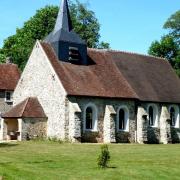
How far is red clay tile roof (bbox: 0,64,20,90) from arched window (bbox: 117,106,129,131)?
1664 cm

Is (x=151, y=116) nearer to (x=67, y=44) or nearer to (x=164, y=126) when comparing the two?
(x=164, y=126)

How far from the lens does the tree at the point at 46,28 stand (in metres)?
64.8

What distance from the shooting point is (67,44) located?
41781mm

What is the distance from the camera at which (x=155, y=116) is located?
4475cm

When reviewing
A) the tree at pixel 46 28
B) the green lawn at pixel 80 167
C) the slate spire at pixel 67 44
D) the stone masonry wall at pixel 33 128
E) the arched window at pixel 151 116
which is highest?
the tree at pixel 46 28

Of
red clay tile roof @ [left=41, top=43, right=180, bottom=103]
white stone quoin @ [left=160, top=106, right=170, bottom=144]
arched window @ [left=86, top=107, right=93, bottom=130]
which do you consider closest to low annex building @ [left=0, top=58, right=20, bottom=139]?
red clay tile roof @ [left=41, top=43, right=180, bottom=103]

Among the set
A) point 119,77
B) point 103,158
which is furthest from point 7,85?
point 103,158

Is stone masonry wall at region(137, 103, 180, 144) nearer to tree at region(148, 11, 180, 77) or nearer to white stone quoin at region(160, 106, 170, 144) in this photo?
white stone quoin at region(160, 106, 170, 144)

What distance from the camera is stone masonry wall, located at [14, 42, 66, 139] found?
3894 cm

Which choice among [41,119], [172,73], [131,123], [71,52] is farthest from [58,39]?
[172,73]

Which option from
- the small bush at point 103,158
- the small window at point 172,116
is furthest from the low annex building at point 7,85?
the small bush at point 103,158

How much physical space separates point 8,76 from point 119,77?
664 inches

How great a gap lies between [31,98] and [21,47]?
24.5m

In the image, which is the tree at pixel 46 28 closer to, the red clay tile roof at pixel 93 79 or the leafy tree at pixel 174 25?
the leafy tree at pixel 174 25
